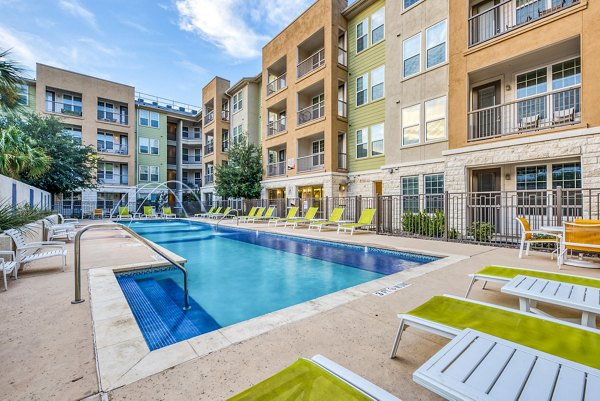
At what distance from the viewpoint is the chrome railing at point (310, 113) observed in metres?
17.8

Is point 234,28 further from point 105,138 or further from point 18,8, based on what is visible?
point 105,138

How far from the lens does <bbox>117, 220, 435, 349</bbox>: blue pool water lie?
431 cm

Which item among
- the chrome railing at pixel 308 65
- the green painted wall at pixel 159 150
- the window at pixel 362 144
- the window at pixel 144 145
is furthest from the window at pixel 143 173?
the window at pixel 362 144

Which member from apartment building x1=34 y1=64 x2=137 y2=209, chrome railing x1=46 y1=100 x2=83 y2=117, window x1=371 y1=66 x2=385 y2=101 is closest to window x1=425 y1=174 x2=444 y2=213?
window x1=371 y1=66 x2=385 y2=101

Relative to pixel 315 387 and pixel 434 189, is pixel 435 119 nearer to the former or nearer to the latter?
pixel 434 189

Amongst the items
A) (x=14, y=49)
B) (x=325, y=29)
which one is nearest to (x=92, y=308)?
(x=14, y=49)

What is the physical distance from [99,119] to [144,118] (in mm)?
4900

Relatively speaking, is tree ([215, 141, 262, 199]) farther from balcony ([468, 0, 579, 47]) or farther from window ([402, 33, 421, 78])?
balcony ([468, 0, 579, 47])

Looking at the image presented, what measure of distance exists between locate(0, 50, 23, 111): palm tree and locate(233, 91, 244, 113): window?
18908 mm

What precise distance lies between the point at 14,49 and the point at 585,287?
13092mm

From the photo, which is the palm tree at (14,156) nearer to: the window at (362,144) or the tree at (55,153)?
the tree at (55,153)

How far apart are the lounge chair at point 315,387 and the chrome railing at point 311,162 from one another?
641 inches

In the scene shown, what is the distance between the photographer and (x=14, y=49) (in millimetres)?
7699

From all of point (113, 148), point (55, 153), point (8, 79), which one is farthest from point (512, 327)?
point (113, 148)
